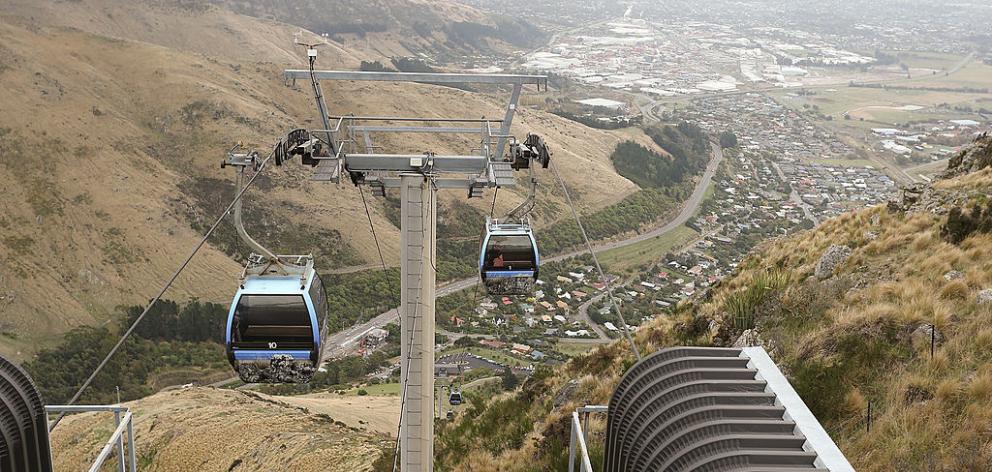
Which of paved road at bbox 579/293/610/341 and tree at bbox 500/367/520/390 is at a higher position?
tree at bbox 500/367/520/390

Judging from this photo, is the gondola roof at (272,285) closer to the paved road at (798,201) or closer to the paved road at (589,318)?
the paved road at (589,318)

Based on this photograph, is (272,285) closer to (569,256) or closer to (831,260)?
(831,260)

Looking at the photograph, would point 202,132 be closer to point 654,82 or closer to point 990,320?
point 990,320

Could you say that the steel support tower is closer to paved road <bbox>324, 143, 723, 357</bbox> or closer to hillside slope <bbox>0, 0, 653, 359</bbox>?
paved road <bbox>324, 143, 723, 357</bbox>

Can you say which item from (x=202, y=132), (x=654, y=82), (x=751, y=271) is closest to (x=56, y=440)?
(x=751, y=271)

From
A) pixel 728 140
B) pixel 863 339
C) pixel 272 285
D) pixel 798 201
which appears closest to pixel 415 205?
pixel 272 285

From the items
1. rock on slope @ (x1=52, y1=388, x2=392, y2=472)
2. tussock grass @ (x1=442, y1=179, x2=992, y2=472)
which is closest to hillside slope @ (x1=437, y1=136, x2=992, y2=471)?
tussock grass @ (x1=442, y1=179, x2=992, y2=472)

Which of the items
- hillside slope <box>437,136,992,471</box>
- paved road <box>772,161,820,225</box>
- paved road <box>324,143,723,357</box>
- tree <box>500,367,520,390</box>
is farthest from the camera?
paved road <box>772,161,820,225</box>
